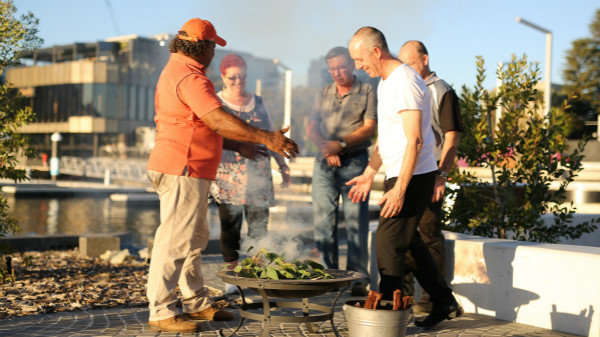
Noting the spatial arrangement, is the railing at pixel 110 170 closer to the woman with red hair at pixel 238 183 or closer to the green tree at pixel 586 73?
the green tree at pixel 586 73

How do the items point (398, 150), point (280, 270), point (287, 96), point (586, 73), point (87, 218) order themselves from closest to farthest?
point (280, 270) → point (398, 150) → point (287, 96) → point (87, 218) → point (586, 73)

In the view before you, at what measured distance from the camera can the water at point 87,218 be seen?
1484 centimetres

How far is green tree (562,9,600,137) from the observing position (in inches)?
1503

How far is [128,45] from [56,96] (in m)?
10.7

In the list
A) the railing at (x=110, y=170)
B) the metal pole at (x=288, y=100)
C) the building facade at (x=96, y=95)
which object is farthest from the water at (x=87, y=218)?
the building facade at (x=96, y=95)

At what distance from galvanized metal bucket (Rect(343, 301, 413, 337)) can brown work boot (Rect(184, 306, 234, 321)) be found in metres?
1.35

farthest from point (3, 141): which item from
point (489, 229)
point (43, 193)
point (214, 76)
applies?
point (43, 193)

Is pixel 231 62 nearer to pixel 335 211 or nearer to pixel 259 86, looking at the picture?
pixel 259 86

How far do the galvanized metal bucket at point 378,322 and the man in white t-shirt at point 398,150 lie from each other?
1.63 ft

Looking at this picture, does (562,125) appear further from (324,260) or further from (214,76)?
(214,76)

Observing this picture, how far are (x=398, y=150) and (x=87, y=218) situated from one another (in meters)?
15.2

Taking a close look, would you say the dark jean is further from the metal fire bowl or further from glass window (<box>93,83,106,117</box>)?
glass window (<box>93,83,106,117</box>)

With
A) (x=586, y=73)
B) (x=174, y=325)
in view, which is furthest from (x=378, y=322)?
(x=586, y=73)

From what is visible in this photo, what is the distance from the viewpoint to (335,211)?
625cm
